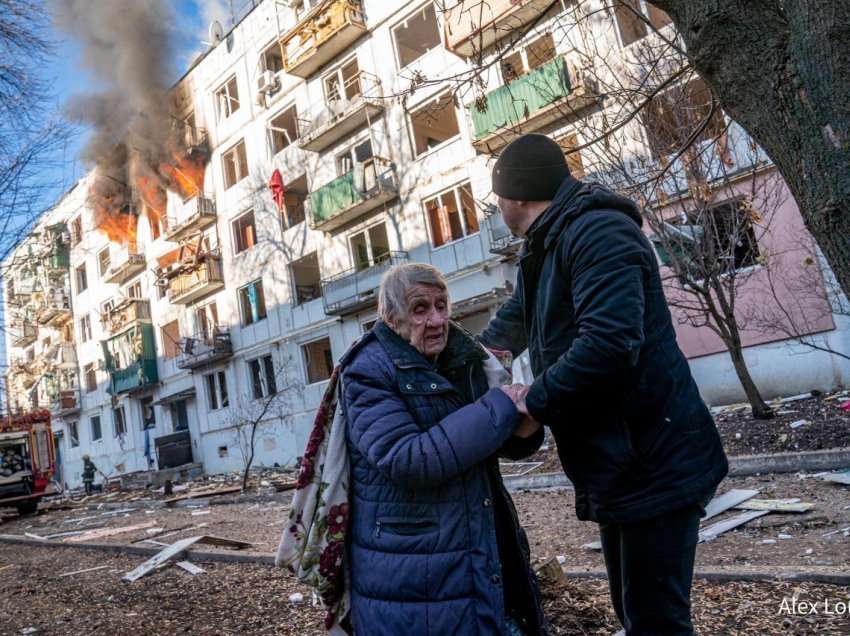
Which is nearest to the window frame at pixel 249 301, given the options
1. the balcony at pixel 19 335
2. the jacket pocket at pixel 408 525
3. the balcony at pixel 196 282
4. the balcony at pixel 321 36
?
the balcony at pixel 196 282

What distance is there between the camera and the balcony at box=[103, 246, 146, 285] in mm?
29552

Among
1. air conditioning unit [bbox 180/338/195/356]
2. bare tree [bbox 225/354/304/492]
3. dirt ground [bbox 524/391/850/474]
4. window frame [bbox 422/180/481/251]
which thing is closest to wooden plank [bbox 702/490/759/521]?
dirt ground [bbox 524/391/850/474]

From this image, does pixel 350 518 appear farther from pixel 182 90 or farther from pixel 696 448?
pixel 182 90

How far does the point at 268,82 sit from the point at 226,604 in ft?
70.8

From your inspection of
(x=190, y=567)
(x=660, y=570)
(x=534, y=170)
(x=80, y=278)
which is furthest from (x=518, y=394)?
(x=80, y=278)

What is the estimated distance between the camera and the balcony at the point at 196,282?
81.4 feet

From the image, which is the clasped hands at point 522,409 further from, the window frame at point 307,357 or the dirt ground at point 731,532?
the window frame at point 307,357

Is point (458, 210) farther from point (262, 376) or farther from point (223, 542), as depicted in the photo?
point (223, 542)

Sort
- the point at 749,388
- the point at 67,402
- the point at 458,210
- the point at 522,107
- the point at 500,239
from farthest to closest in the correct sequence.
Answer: the point at 67,402, the point at 458,210, the point at 500,239, the point at 522,107, the point at 749,388

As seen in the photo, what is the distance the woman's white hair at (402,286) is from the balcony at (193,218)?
24900 millimetres

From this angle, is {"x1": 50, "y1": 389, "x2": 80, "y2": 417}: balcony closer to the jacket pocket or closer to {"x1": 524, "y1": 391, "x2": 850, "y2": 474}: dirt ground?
{"x1": 524, "y1": 391, "x2": 850, "y2": 474}: dirt ground

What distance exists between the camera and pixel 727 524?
513 centimetres

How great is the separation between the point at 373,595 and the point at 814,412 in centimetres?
970

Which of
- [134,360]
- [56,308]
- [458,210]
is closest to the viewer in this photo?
[458,210]
